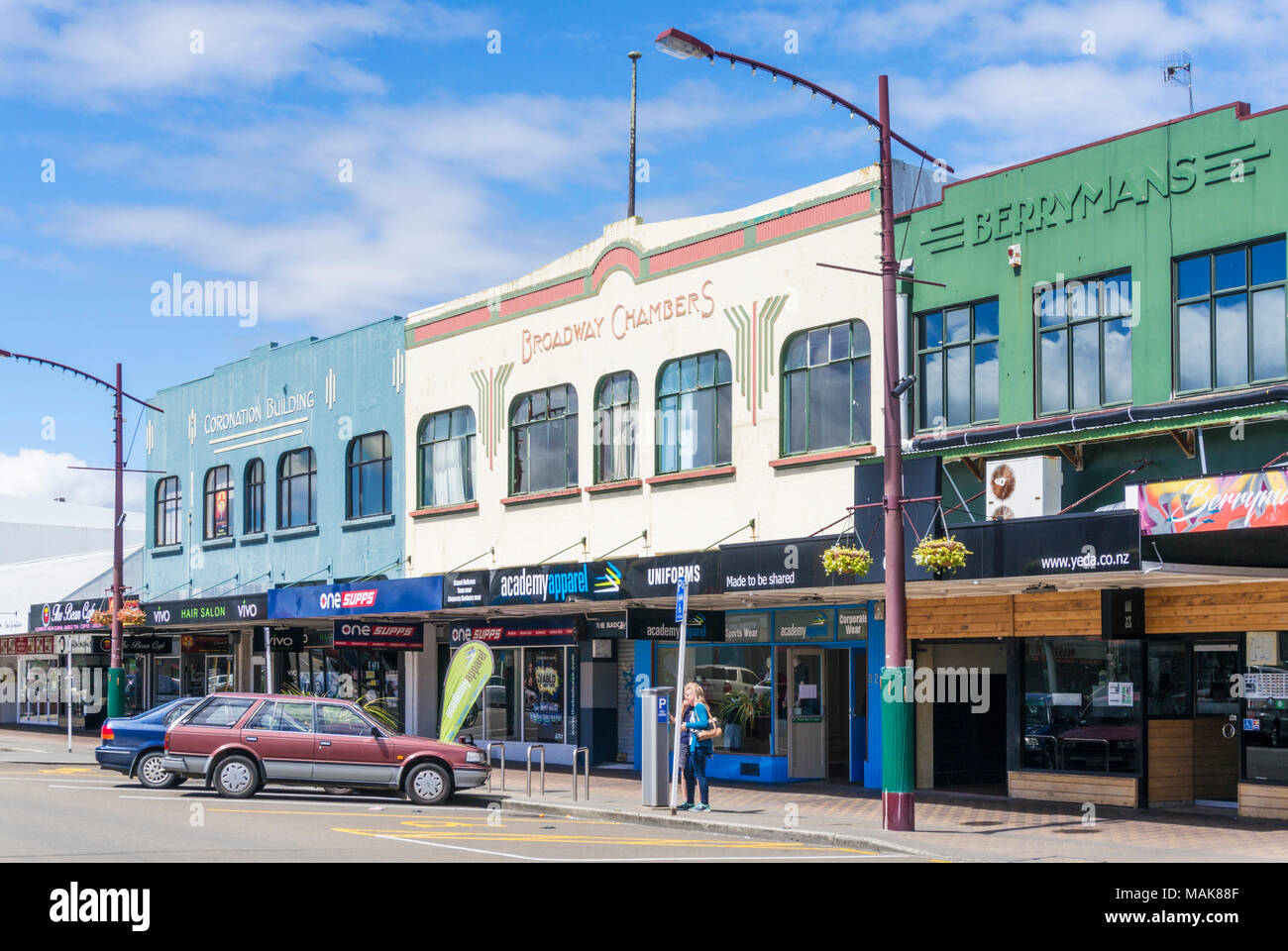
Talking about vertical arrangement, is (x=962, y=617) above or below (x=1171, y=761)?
above

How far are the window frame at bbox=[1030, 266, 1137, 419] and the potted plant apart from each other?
25.7ft

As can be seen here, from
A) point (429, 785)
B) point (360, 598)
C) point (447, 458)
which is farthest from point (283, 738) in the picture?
point (447, 458)

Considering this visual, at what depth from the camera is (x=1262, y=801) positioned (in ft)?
60.5

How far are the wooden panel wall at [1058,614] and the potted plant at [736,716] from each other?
5651 mm

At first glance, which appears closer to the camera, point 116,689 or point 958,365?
point 958,365

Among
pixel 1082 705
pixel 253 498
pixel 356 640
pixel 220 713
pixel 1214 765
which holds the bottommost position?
pixel 1214 765

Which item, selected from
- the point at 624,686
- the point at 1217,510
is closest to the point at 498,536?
the point at 624,686

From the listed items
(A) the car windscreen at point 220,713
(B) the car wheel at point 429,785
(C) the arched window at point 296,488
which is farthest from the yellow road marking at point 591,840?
(C) the arched window at point 296,488

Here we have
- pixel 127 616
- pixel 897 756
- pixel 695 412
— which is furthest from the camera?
pixel 127 616

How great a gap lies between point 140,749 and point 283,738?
3.53 m

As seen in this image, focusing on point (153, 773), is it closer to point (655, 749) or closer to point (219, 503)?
point (655, 749)

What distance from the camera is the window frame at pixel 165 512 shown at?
1588 inches

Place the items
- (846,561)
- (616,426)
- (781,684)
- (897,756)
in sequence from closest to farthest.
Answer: (897,756)
(846,561)
(781,684)
(616,426)

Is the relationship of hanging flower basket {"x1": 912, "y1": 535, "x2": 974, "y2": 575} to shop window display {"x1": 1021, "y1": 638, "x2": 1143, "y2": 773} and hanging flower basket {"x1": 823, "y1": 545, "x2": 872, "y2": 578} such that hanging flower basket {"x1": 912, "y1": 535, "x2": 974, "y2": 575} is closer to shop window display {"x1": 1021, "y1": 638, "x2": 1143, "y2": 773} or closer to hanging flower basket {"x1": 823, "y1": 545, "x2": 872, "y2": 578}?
hanging flower basket {"x1": 823, "y1": 545, "x2": 872, "y2": 578}
